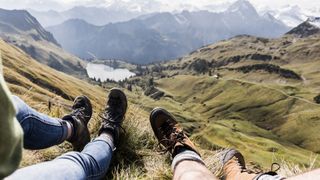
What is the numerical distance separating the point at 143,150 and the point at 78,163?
3.91 metres

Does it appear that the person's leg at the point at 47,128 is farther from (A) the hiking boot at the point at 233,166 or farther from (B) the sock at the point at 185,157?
(A) the hiking boot at the point at 233,166

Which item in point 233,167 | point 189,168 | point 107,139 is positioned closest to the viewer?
point 189,168

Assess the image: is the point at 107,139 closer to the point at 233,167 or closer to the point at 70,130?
the point at 70,130

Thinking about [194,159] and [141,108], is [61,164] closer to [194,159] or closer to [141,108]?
[194,159]

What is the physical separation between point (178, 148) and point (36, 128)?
96.4 inches

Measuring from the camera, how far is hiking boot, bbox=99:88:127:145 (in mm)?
7719

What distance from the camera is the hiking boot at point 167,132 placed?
22.9 ft

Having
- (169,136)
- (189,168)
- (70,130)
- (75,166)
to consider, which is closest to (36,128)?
(75,166)

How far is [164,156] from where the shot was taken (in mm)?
7820

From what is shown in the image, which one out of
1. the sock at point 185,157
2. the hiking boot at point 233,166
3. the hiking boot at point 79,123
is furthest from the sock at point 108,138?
the hiking boot at point 233,166

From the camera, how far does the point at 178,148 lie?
673 centimetres

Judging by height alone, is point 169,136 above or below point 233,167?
below

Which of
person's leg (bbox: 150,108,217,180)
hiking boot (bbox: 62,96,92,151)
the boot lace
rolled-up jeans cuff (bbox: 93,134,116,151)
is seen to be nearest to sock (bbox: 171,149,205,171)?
person's leg (bbox: 150,108,217,180)

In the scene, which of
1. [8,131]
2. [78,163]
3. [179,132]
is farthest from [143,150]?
[8,131]
